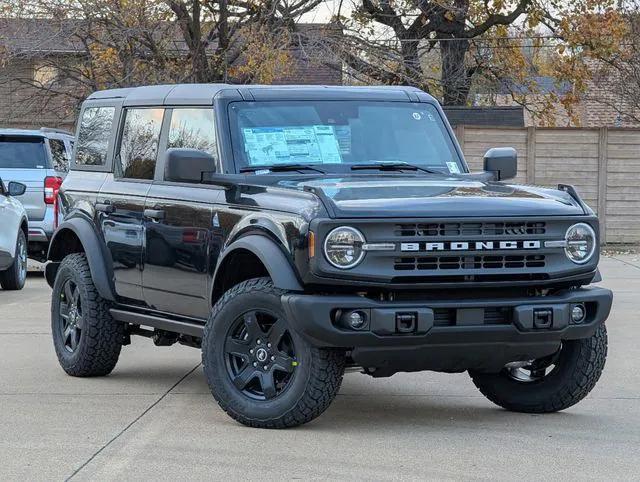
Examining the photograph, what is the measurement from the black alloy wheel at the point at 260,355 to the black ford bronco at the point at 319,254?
1 centimetres

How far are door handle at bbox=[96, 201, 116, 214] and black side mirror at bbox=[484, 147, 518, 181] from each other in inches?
94.1

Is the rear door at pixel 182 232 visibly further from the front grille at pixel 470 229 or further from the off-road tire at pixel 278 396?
the front grille at pixel 470 229

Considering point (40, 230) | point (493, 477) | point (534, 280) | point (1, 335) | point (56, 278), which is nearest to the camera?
point (493, 477)

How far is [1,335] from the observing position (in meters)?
12.0

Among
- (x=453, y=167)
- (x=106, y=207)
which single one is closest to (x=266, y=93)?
(x=453, y=167)

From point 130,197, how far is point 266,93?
1141 mm

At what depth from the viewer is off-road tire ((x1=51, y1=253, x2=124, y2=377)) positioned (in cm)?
914

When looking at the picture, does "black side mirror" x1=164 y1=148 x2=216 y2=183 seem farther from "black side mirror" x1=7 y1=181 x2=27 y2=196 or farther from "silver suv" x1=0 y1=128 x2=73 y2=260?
"silver suv" x1=0 y1=128 x2=73 y2=260

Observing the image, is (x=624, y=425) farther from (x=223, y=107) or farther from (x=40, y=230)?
(x=40, y=230)

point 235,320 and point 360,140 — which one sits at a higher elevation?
point 360,140

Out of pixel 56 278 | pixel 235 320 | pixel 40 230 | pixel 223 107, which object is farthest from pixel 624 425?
pixel 40 230

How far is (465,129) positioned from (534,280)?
17.6m

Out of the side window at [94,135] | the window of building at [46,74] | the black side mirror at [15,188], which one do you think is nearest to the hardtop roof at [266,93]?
the side window at [94,135]

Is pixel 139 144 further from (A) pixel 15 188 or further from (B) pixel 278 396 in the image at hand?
(A) pixel 15 188
